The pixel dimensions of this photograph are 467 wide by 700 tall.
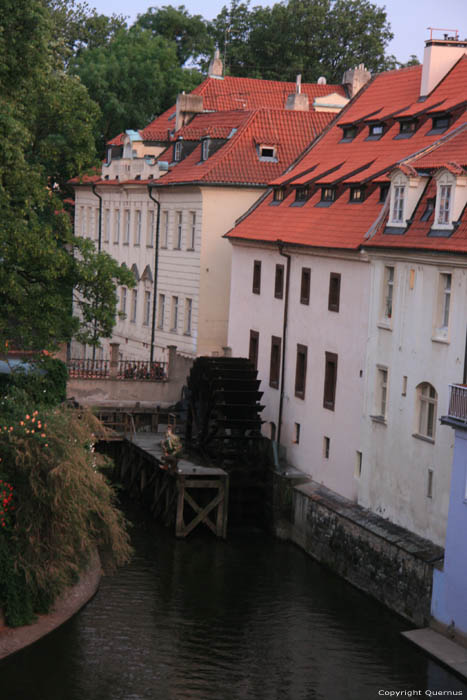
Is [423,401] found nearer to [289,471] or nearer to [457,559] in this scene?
[457,559]

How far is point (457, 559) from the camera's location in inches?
971

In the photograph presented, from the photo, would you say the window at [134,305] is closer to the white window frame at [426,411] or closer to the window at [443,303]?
the white window frame at [426,411]

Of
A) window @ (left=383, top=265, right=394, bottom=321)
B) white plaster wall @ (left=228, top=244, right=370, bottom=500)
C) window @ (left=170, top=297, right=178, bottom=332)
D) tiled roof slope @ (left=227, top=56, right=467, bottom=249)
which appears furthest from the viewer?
window @ (left=170, top=297, right=178, bottom=332)

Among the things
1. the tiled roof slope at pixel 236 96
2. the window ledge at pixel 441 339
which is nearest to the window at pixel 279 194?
the tiled roof slope at pixel 236 96

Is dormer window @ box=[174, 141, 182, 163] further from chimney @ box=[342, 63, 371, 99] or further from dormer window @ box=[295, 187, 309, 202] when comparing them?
dormer window @ box=[295, 187, 309, 202]

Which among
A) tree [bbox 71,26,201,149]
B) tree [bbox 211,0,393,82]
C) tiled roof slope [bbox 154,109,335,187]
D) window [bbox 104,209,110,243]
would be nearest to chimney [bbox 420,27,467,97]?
tiled roof slope [bbox 154,109,335,187]

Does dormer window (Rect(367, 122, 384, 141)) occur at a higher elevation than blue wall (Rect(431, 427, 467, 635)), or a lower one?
higher

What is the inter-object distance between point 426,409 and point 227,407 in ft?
30.3

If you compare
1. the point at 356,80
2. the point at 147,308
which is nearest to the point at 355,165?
the point at 147,308

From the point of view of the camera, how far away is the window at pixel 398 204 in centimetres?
2997

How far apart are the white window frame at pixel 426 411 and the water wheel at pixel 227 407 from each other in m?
8.56

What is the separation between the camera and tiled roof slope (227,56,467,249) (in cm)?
3309

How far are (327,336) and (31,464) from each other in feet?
38.0

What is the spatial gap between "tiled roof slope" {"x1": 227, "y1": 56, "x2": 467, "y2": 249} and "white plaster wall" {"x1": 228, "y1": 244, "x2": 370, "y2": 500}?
0.67 metres
